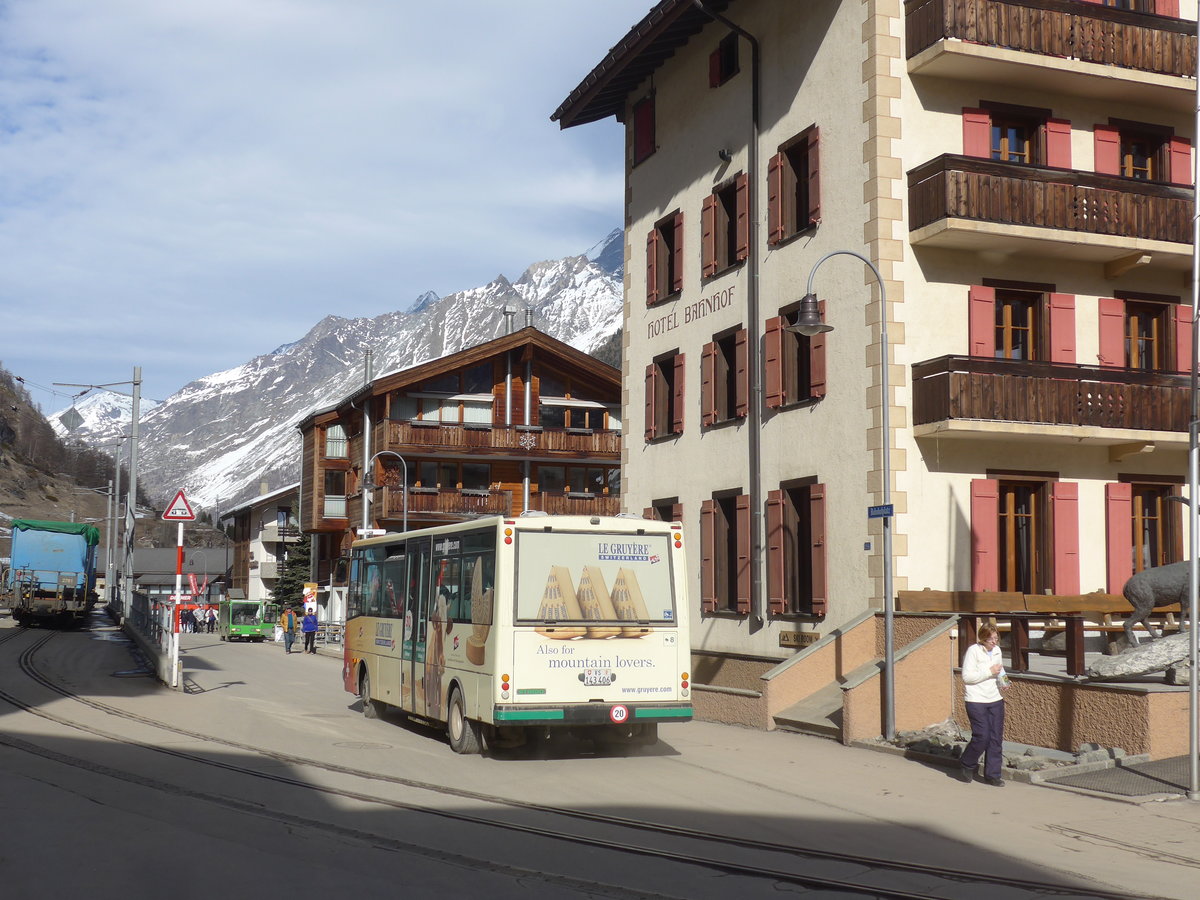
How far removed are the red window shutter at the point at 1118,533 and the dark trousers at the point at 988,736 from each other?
373 inches

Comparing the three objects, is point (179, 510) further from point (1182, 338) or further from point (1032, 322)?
point (1182, 338)

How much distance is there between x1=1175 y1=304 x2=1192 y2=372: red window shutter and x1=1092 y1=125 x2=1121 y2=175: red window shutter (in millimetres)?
2761

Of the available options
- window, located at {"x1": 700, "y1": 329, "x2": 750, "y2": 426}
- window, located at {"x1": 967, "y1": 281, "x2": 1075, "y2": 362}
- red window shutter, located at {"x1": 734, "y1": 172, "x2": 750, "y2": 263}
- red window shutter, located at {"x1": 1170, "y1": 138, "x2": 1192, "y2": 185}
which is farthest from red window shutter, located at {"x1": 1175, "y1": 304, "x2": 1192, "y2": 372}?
window, located at {"x1": 700, "y1": 329, "x2": 750, "y2": 426}

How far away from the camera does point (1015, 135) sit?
918 inches

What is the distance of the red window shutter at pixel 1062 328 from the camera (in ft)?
74.4

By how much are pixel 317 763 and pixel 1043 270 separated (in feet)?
48.5

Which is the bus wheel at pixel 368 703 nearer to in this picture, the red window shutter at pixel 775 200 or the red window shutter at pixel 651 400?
the red window shutter at pixel 651 400

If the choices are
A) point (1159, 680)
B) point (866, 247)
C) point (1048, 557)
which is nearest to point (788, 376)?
point (866, 247)

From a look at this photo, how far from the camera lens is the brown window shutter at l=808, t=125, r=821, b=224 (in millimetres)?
23562

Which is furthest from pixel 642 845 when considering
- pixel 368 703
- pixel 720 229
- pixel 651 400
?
pixel 651 400

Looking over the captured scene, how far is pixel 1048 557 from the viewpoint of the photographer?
22.4 metres

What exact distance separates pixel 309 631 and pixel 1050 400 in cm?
3070

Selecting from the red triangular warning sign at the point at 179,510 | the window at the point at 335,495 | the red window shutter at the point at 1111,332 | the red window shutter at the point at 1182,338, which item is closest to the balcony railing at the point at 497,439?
the window at the point at 335,495

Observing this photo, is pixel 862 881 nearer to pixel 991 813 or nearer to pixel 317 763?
pixel 991 813
